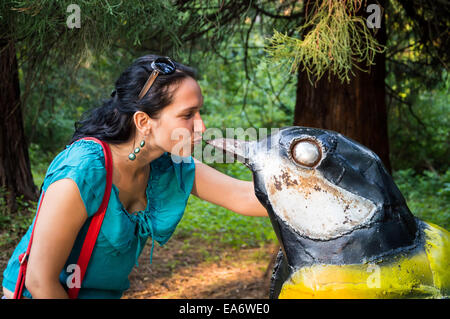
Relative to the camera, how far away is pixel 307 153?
1.40 meters

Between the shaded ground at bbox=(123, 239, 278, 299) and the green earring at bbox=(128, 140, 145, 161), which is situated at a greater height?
the green earring at bbox=(128, 140, 145, 161)

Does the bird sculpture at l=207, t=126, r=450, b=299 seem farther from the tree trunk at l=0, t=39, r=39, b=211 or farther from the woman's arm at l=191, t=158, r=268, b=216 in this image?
the tree trunk at l=0, t=39, r=39, b=211

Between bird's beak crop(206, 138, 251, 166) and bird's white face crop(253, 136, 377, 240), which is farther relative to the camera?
bird's beak crop(206, 138, 251, 166)

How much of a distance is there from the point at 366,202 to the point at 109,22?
5.07 feet

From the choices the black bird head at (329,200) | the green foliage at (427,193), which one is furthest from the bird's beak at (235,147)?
the green foliage at (427,193)

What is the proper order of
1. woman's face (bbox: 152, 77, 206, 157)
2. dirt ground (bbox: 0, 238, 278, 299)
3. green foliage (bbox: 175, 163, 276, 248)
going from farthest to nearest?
green foliage (bbox: 175, 163, 276, 248) → dirt ground (bbox: 0, 238, 278, 299) → woman's face (bbox: 152, 77, 206, 157)

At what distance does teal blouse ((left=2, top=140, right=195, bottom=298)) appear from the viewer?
5.40 feet

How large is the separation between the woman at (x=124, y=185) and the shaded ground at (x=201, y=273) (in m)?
1.99

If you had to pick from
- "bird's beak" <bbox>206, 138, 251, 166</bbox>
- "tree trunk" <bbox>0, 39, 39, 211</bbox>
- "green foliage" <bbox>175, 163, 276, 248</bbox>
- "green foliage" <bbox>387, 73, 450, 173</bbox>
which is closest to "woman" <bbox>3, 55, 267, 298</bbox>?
"bird's beak" <bbox>206, 138, 251, 166</bbox>

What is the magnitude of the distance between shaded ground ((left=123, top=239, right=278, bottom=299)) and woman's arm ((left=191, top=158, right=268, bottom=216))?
1926mm

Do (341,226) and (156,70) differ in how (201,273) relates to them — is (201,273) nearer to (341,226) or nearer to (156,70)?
(156,70)

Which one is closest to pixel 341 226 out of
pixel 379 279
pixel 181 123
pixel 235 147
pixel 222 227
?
pixel 379 279

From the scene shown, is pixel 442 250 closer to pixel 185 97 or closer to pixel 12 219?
pixel 185 97

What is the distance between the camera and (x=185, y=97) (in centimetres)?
177
